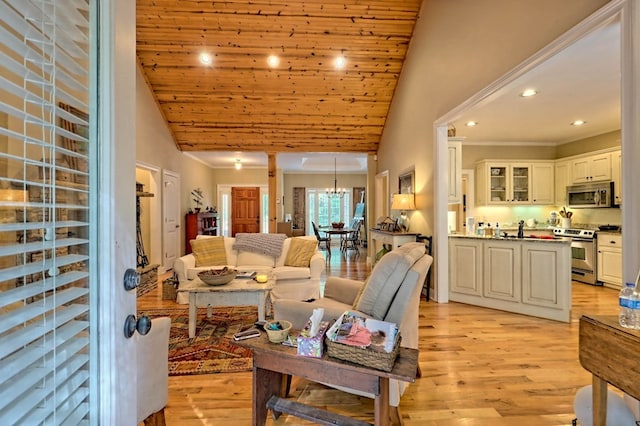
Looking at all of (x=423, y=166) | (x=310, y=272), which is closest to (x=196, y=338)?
(x=310, y=272)

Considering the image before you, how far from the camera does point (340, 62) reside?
207 inches

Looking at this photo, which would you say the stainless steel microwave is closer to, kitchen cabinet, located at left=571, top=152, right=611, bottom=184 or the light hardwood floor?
kitchen cabinet, located at left=571, top=152, right=611, bottom=184

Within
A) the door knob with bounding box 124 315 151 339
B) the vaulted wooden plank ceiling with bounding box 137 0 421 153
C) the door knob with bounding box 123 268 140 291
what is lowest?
the door knob with bounding box 124 315 151 339

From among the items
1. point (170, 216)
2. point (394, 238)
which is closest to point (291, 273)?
point (394, 238)

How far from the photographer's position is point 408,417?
194 cm

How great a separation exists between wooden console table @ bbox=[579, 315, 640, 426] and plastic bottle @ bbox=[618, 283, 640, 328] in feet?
0.11

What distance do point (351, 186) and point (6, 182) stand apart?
428 inches

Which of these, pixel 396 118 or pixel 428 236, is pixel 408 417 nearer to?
pixel 428 236

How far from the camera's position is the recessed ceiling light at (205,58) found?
509cm

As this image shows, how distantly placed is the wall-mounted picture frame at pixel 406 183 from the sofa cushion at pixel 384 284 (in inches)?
130

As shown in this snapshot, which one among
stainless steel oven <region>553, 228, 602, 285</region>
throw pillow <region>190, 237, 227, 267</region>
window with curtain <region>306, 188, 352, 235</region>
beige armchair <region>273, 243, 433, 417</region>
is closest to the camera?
beige armchair <region>273, 243, 433, 417</region>

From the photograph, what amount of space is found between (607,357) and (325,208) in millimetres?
10152

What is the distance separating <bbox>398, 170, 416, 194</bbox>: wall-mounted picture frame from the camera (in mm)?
5102

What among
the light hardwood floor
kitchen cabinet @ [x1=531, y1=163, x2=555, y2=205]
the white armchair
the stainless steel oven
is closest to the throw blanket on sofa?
the light hardwood floor
